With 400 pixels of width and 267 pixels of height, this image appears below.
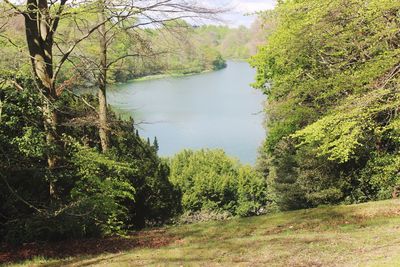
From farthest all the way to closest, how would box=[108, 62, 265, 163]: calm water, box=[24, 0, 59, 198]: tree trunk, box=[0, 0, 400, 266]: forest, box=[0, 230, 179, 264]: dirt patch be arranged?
box=[108, 62, 265, 163]: calm water < box=[0, 0, 400, 266]: forest < box=[24, 0, 59, 198]: tree trunk < box=[0, 230, 179, 264]: dirt patch

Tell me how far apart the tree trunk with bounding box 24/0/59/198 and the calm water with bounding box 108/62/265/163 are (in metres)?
26.4

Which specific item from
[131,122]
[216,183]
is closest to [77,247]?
[131,122]

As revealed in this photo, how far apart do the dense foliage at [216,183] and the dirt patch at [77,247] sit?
20226 millimetres

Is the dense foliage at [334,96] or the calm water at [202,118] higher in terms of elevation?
the calm water at [202,118]

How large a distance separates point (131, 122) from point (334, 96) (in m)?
7.91

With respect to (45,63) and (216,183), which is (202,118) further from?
(45,63)

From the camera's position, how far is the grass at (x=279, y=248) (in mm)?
6598

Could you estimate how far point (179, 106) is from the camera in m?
62.8

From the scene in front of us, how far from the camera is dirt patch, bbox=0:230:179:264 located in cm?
870

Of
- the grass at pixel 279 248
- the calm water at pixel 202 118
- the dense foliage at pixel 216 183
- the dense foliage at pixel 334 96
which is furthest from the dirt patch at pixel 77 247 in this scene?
the calm water at pixel 202 118

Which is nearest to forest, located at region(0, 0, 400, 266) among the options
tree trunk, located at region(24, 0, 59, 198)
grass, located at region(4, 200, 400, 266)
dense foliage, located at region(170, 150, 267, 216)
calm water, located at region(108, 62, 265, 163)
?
tree trunk, located at region(24, 0, 59, 198)

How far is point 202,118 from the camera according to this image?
58344 millimetres

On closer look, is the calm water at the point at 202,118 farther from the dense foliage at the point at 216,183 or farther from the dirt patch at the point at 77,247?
the dirt patch at the point at 77,247

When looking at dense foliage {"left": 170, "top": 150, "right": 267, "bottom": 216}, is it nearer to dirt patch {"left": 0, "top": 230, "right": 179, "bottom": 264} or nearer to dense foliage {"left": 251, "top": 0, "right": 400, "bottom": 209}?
dense foliage {"left": 251, "top": 0, "right": 400, "bottom": 209}
